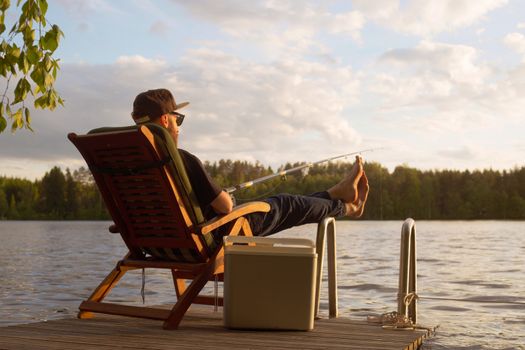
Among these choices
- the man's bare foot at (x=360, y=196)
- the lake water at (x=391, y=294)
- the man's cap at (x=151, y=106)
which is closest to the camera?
the man's cap at (x=151, y=106)

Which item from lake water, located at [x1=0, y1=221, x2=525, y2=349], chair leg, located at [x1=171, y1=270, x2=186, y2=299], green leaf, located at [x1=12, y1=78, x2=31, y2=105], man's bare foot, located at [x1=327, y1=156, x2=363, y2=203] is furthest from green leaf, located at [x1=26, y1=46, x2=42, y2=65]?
lake water, located at [x1=0, y1=221, x2=525, y2=349]

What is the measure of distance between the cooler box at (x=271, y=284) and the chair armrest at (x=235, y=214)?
0.21 metres

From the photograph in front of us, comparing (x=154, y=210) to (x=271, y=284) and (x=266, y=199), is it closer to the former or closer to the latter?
(x=266, y=199)

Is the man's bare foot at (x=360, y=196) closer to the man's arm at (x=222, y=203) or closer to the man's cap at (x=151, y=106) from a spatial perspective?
the man's arm at (x=222, y=203)

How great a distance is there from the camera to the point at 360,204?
19.3ft

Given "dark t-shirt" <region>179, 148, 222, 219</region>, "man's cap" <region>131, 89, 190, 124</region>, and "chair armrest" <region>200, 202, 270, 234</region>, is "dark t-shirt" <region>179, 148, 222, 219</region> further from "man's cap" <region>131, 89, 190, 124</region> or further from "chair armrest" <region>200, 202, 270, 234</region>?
"man's cap" <region>131, 89, 190, 124</region>

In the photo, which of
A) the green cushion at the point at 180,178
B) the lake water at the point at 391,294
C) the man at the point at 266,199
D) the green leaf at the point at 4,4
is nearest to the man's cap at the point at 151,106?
the man at the point at 266,199

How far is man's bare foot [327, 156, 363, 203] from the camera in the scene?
574 centimetres

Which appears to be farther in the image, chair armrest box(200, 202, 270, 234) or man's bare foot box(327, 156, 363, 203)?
man's bare foot box(327, 156, 363, 203)

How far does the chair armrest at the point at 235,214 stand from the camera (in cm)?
498

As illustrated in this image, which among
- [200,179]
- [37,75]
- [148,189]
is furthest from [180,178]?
[37,75]

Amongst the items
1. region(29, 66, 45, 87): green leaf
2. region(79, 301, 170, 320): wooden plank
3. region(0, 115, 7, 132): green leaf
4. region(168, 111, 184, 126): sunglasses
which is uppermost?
region(29, 66, 45, 87): green leaf

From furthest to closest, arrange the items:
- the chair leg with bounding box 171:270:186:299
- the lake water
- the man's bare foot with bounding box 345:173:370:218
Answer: the lake water → the chair leg with bounding box 171:270:186:299 → the man's bare foot with bounding box 345:173:370:218

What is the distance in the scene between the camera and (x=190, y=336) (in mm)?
4613
